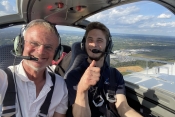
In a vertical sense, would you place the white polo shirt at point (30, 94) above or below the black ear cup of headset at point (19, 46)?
below

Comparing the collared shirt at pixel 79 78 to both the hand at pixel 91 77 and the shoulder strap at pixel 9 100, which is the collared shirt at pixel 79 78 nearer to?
the hand at pixel 91 77

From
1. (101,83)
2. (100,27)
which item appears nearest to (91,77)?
(101,83)

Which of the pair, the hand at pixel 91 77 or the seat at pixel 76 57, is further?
the seat at pixel 76 57

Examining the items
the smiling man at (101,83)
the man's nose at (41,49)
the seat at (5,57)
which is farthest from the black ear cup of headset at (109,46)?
the seat at (5,57)

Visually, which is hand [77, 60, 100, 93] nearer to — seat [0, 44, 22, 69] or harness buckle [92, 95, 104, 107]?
harness buckle [92, 95, 104, 107]

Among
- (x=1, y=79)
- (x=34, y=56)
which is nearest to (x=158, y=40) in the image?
(x=34, y=56)

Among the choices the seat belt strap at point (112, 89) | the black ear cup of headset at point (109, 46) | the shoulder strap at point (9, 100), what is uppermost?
the black ear cup of headset at point (109, 46)

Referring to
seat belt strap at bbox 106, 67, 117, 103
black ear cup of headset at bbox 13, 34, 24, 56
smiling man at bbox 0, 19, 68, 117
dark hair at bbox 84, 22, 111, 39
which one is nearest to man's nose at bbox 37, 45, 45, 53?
smiling man at bbox 0, 19, 68, 117

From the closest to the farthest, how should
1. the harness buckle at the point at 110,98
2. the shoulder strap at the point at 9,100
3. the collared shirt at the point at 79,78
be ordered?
1. the shoulder strap at the point at 9,100
2. the collared shirt at the point at 79,78
3. the harness buckle at the point at 110,98
